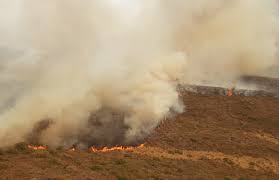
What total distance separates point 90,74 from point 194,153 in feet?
18.2

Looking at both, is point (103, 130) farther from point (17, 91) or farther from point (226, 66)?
point (226, 66)

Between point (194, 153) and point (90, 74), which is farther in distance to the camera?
point (90, 74)

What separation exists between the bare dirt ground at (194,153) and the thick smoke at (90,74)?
1.14 metres

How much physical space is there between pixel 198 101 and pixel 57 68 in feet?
23.9

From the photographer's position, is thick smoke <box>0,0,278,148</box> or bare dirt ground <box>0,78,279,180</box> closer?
→ bare dirt ground <box>0,78,279,180</box>

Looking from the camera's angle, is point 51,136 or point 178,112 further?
point 178,112

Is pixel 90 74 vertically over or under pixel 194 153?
over

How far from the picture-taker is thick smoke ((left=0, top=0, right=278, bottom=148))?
17359 millimetres

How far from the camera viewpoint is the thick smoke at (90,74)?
17359 mm

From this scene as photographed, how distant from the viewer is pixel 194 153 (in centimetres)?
1673

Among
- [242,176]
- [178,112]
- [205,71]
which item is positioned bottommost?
[242,176]

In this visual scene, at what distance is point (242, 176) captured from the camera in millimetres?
14922

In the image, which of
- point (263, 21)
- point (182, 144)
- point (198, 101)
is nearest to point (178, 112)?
point (198, 101)

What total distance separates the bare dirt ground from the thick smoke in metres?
1.14
